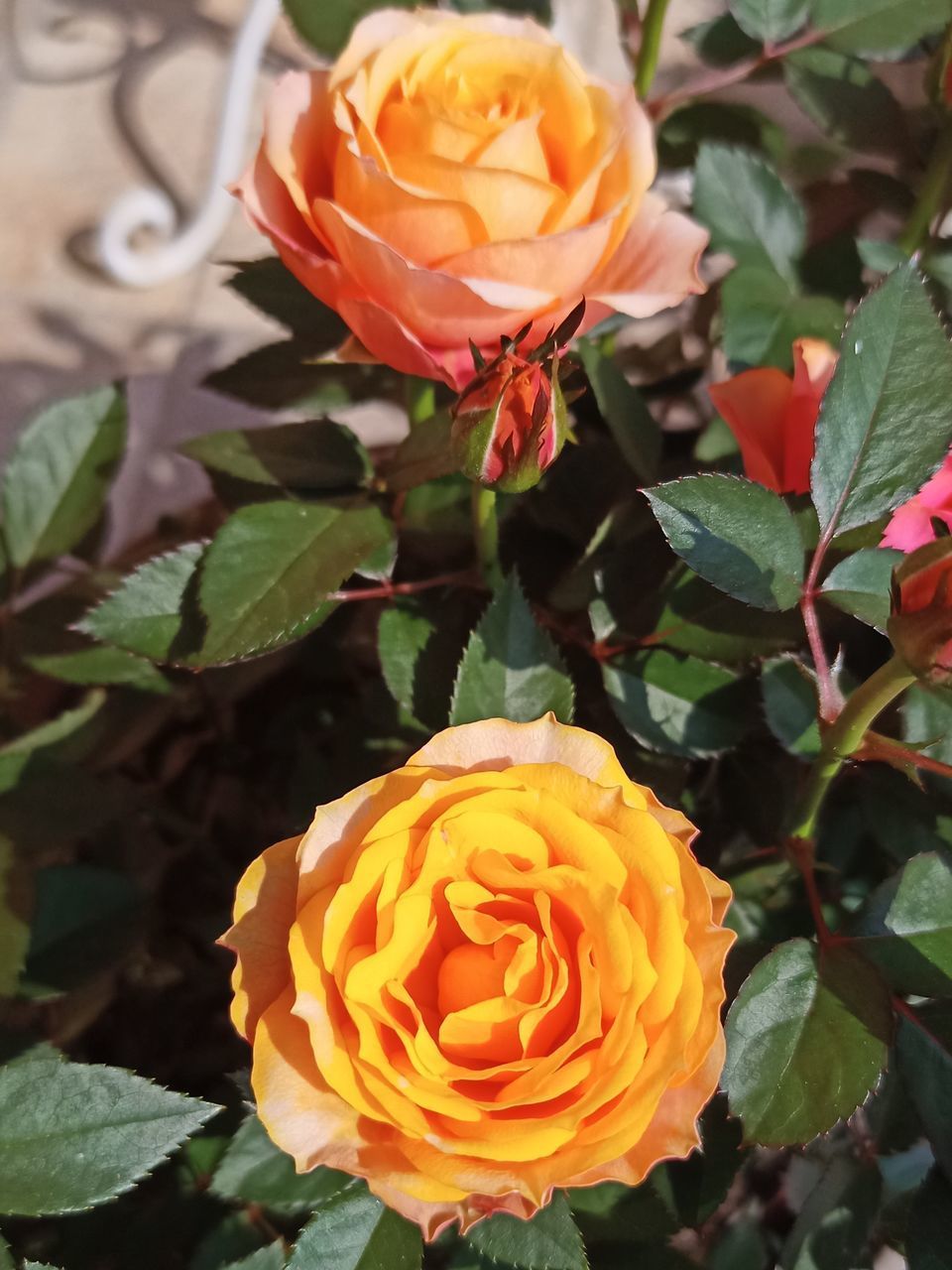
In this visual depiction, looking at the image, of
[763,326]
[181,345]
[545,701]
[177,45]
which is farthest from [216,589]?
[177,45]

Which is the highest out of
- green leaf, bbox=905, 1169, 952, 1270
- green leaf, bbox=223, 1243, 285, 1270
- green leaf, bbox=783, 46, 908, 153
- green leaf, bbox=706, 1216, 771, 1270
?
green leaf, bbox=783, 46, 908, 153

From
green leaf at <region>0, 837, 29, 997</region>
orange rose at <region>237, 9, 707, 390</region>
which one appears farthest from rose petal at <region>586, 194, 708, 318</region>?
green leaf at <region>0, 837, 29, 997</region>

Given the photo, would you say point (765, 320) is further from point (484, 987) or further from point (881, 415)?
point (484, 987)

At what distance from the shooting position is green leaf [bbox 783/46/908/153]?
51cm

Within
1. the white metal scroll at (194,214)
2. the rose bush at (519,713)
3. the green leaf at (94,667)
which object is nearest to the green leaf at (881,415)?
the rose bush at (519,713)

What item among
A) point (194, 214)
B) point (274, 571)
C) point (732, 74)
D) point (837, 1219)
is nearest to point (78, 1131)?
point (274, 571)

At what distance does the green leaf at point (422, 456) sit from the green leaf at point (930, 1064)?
0.25m

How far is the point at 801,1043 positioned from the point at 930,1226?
9 centimetres

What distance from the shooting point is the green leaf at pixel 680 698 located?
40cm

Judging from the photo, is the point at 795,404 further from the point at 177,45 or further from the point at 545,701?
the point at 177,45

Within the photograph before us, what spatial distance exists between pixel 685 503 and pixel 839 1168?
307 millimetres

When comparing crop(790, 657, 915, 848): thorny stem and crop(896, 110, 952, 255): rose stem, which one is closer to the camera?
crop(790, 657, 915, 848): thorny stem

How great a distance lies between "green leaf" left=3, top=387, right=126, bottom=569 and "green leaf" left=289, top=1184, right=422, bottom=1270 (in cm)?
33

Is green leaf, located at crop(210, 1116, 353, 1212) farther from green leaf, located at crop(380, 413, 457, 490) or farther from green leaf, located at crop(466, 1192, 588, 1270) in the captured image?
green leaf, located at crop(380, 413, 457, 490)
